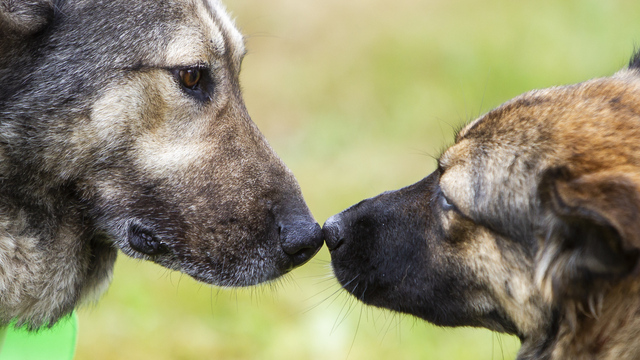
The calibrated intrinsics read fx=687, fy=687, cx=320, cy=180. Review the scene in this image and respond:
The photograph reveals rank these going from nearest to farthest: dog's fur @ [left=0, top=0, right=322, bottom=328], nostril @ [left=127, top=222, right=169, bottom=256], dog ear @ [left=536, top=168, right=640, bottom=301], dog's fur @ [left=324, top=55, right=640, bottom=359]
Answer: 1. dog ear @ [left=536, top=168, right=640, bottom=301]
2. dog's fur @ [left=324, top=55, right=640, bottom=359]
3. dog's fur @ [left=0, top=0, right=322, bottom=328]
4. nostril @ [left=127, top=222, right=169, bottom=256]

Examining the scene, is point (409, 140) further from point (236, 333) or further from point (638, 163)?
point (638, 163)

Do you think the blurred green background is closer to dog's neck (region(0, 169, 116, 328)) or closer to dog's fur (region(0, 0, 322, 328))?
dog's neck (region(0, 169, 116, 328))

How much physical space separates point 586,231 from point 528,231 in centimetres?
38

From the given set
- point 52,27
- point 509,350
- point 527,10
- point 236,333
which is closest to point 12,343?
point 52,27

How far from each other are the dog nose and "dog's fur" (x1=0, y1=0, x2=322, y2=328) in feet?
0.29

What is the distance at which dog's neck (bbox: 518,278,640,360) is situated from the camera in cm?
216

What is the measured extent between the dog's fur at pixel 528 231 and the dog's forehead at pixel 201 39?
0.92 m

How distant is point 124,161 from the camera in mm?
2840

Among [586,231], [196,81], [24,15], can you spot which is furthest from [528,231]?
[24,15]

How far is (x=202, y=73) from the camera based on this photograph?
3014 mm

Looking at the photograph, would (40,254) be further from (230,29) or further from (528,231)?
(528,231)

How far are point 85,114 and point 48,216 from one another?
1.49 feet

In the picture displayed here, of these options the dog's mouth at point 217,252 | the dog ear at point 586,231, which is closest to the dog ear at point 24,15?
the dog's mouth at point 217,252

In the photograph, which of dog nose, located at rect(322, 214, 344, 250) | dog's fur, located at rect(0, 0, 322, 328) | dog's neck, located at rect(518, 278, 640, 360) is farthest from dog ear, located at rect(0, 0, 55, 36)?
dog's neck, located at rect(518, 278, 640, 360)
